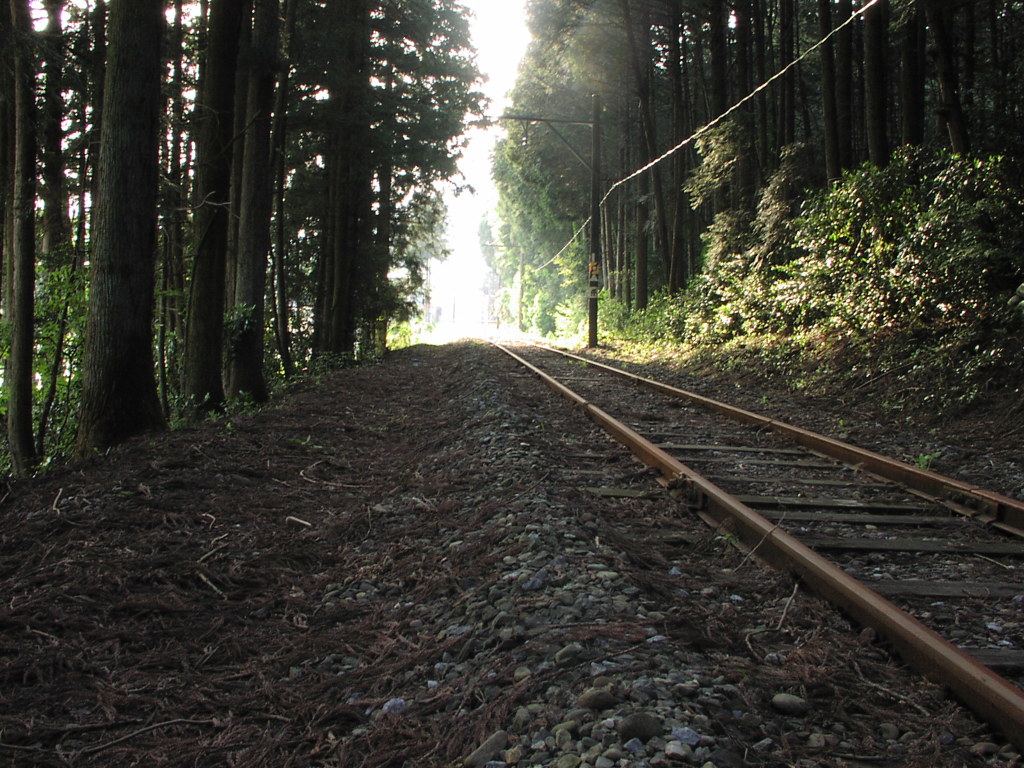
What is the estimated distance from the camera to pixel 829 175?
14281mm

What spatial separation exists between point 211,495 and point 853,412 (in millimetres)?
7797

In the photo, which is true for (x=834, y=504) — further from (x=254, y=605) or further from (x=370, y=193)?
(x=370, y=193)

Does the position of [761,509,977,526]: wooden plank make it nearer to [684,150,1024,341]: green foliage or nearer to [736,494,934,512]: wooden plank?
[736,494,934,512]: wooden plank

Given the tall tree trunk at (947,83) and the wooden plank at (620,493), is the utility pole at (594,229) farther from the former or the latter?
the wooden plank at (620,493)

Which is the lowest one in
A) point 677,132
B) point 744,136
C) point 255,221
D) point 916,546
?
point 916,546

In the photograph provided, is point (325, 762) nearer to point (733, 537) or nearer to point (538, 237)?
point (733, 537)

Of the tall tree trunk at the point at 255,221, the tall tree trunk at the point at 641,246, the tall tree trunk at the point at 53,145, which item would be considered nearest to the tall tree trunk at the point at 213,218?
the tall tree trunk at the point at 255,221

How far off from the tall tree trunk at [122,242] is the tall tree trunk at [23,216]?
2.52 m

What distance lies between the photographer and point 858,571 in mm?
3760

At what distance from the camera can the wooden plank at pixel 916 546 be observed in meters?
4.07

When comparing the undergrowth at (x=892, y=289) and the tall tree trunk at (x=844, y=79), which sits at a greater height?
the tall tree trunk at (x=844, y=79)

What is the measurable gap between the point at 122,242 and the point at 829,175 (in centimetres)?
1292

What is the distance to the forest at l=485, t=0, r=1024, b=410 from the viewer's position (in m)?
9.27

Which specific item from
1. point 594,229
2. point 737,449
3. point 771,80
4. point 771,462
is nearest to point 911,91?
point 771,80
